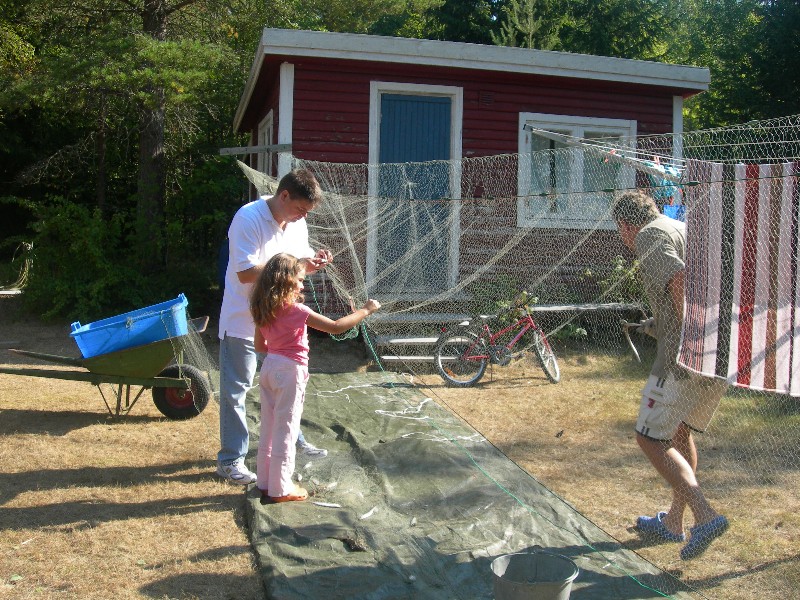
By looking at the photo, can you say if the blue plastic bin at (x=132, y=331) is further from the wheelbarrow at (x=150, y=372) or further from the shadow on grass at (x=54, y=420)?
the shadow on grass at (x=54, y=420)

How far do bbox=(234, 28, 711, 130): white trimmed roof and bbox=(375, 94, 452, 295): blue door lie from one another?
573 mm

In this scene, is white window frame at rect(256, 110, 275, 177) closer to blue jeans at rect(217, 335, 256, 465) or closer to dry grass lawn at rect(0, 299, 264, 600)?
dry grass lawn at rect(0, 299, 264, 600)

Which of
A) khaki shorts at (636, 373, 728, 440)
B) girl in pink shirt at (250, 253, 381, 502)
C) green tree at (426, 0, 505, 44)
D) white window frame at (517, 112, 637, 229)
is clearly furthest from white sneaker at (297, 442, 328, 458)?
green tree at (426, 0, 505, 44)

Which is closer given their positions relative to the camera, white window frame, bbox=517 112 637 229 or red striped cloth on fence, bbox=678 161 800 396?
red striped cloth on fence, bbox=678 161 800 396

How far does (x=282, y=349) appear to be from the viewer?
146 inches

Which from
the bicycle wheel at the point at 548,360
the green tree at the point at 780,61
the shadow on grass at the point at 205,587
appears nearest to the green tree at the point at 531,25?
the green tree at the point at 780,61

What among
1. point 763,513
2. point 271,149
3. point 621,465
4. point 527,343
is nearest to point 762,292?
point 763,513

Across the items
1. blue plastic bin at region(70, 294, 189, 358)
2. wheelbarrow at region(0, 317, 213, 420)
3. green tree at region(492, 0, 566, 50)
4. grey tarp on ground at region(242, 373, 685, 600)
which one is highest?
green tree at region(492, 0, 566, 50)

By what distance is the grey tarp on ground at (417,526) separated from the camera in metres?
3.10

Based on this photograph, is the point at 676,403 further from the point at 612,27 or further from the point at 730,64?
the point at 612,27

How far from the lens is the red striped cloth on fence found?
115 inches

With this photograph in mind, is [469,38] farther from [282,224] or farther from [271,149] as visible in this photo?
[282,224]

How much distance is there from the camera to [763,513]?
408 centimetres

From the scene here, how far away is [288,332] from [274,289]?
23cm
